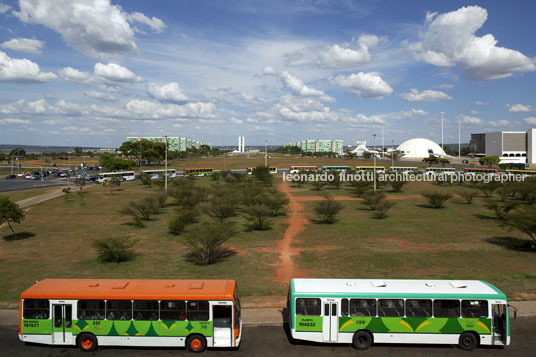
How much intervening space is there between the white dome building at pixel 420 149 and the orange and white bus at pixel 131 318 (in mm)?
157734

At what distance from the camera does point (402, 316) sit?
35.1 ft

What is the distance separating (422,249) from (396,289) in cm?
1319

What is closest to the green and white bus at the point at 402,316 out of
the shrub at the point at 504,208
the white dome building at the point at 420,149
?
the shrub at the point at 504,208

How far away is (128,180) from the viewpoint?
75.3m

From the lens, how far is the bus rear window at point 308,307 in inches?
428

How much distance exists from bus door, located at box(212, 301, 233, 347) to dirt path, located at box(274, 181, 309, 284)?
6764 mm

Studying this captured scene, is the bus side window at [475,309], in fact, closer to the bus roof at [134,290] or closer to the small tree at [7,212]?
the bus roof at [134,290]

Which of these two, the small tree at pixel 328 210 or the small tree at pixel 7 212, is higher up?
the small tree at pixel 7 212

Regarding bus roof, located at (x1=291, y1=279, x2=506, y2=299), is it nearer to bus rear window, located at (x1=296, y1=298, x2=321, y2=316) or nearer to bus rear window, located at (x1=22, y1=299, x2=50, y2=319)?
bus rear window, located at (x1=296, y1=298, x2=321, y2=316)


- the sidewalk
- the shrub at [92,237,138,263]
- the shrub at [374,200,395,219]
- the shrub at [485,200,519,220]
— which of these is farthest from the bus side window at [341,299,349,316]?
the shrub at [485,200,519,220]

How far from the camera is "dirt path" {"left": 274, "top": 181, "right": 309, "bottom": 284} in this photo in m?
18.3

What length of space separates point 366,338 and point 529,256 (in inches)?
642

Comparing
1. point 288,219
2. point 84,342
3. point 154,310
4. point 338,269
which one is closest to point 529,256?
point 338,269

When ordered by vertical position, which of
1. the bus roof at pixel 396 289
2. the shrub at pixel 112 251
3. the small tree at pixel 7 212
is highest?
the small tree at pixel 7 212
